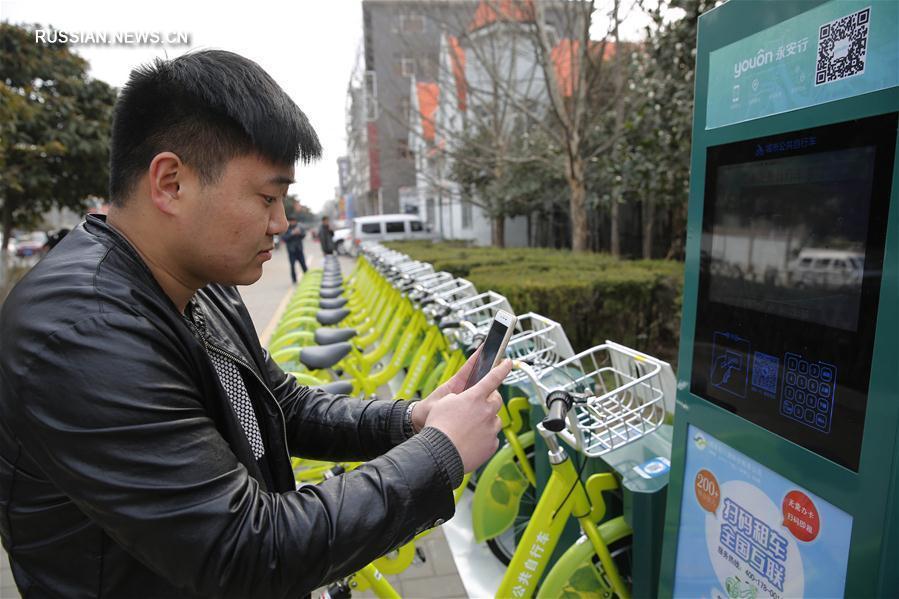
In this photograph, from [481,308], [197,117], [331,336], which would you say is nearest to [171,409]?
[197,117]

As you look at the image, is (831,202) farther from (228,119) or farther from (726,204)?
(228,119)

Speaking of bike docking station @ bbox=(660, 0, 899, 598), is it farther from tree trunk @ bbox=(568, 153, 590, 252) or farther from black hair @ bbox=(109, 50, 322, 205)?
Answer: tree trunk @ bbox=(568, 153, 590, 252)

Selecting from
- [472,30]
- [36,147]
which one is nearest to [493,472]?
[472,30]

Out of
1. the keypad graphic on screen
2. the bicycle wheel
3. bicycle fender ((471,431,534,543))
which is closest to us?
the keypad graphic on screen

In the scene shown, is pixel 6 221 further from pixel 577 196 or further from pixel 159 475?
pixel 159 475

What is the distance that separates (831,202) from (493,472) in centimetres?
210

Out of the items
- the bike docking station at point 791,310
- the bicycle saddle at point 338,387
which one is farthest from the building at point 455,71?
the bike docking station at point 791,310

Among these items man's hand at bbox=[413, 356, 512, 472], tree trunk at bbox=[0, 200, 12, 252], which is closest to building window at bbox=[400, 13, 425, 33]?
tree trunk at bbox=[0, 200, 12, 252]

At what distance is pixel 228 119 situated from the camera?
1.04 meters

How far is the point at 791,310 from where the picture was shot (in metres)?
1.44

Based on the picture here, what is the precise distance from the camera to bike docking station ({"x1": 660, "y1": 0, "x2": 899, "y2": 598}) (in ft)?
3.90

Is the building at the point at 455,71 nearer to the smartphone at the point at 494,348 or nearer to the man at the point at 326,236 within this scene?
the man at the point at 326,236

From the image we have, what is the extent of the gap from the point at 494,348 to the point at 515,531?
2240 mm

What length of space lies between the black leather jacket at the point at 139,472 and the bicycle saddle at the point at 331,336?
3.03 metres
